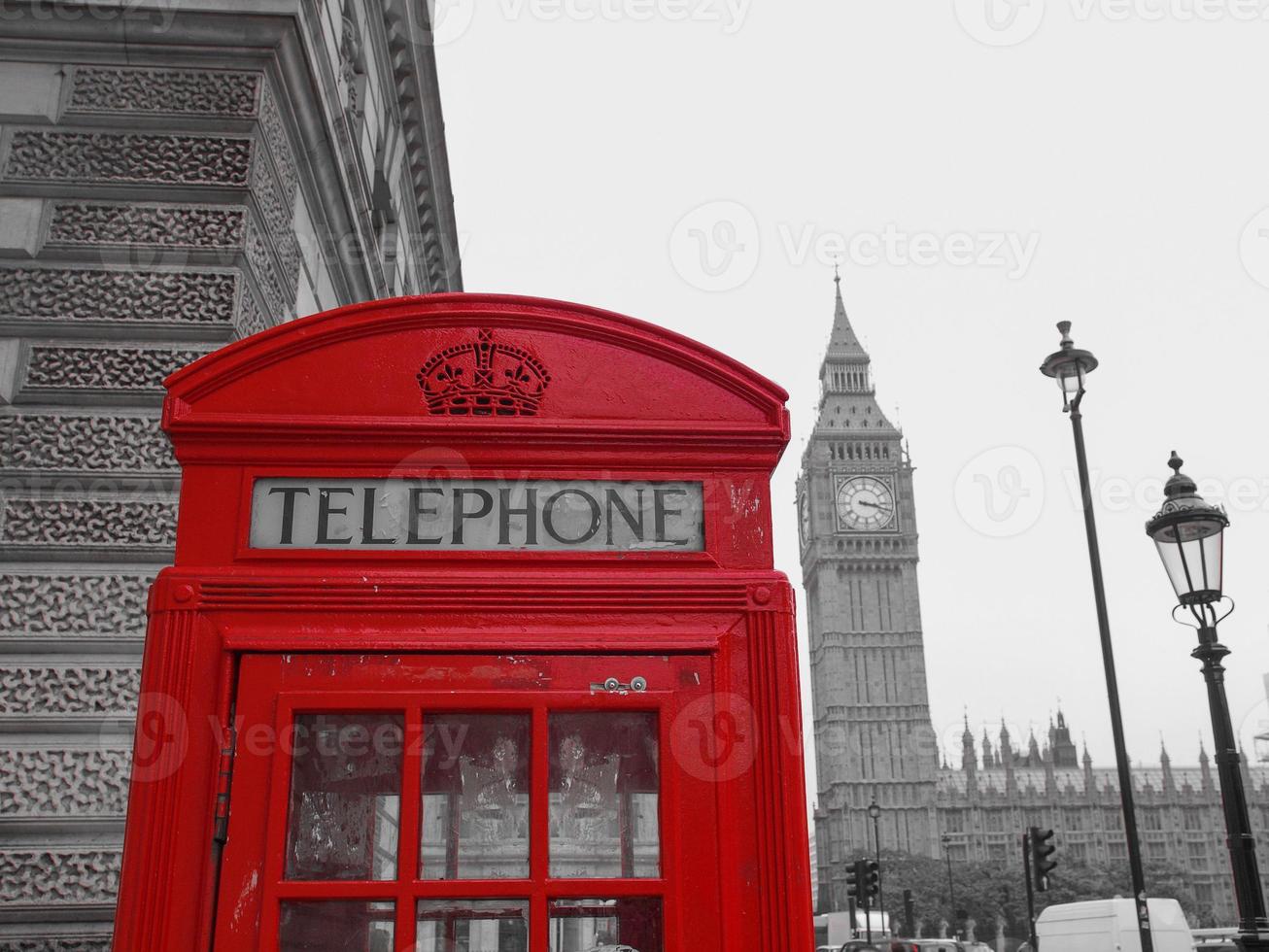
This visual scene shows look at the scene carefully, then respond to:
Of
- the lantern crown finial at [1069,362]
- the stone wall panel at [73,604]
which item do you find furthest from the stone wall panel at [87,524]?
the lantern crown finial at [1069,362]

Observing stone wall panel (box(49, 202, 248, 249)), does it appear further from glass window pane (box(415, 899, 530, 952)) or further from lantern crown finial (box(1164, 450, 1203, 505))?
lantern crown finial (box(1164, 450, 1203, 505))

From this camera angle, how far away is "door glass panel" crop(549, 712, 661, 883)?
6.55 ft

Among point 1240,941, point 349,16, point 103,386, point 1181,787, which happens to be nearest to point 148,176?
point 103,386

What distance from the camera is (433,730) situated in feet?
6.72

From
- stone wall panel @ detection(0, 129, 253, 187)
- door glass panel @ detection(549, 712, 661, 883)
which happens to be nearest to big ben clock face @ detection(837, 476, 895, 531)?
stone wall panel @ detection(0, 129, 253, 187)

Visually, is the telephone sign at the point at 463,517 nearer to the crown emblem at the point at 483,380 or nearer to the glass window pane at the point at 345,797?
the crown emblem at the point at 483,380

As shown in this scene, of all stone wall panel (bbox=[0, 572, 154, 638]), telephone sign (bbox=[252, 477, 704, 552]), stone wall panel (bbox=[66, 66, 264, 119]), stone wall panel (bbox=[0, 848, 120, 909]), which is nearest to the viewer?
telephone sign (bbox=[252, 477, 704, 552])

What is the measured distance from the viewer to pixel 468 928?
194 centimetres

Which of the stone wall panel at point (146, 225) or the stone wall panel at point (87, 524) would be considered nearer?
the stone wall panel at point (87, 524)

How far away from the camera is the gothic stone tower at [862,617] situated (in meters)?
74.9

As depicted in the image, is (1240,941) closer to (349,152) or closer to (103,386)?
(103,386)

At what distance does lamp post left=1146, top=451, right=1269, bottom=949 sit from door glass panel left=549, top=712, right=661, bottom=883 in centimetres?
465

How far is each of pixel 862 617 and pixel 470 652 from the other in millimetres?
79766

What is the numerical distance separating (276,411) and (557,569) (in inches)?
25.2
